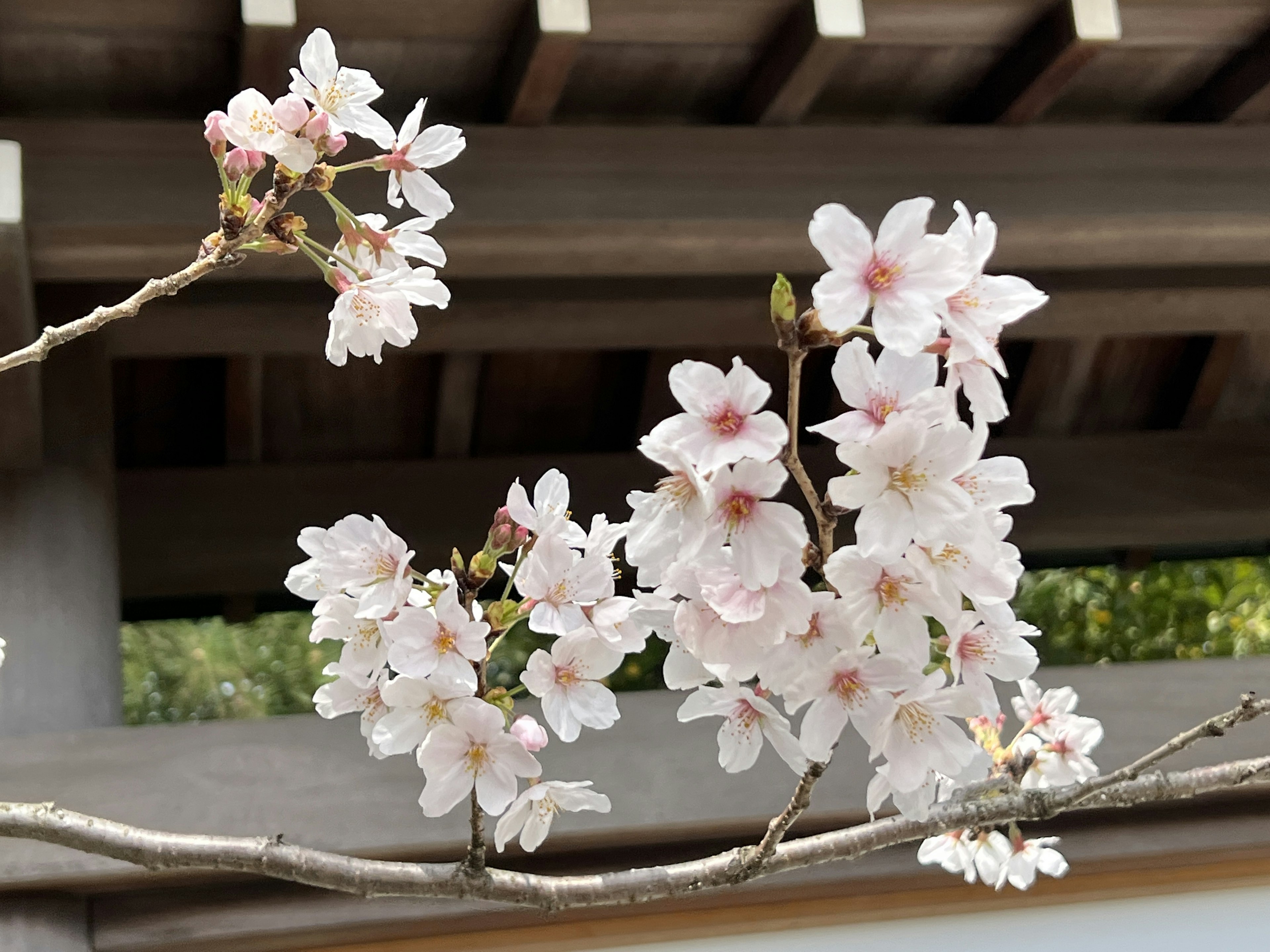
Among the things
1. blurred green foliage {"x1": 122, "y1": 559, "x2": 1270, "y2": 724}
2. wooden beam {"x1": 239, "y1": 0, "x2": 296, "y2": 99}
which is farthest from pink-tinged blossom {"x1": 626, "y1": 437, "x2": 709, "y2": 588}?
blurred green foliage {"x1": 122, "y1": 559, "x2": 1270, "y2": 724}

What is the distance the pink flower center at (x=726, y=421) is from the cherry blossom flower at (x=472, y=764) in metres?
0.24

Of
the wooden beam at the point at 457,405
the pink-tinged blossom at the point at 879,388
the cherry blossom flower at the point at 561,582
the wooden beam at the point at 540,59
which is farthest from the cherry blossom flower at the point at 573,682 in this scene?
the wooden beam at the point at 457,405

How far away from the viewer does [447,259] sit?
1544 mm

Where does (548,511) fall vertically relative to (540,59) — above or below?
below

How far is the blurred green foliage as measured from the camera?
2.39m

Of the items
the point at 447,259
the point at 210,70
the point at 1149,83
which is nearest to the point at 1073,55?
the point at 1149,83

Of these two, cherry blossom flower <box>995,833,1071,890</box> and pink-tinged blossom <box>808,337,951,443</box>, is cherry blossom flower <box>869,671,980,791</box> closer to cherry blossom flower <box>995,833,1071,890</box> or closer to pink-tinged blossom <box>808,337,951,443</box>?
pink-tinged blossom <box>808,337,951,443</box>

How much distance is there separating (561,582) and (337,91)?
0.35 meters

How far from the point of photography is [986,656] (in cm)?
67

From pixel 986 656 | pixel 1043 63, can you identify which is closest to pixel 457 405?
pixel 1043 63

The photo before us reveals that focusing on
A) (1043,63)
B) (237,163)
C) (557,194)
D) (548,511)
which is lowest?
(548,511)

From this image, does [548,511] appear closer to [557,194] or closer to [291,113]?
[291,113]

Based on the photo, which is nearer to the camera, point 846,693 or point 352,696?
point 846,693

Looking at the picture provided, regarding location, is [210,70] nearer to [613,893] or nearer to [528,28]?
[528,28]
